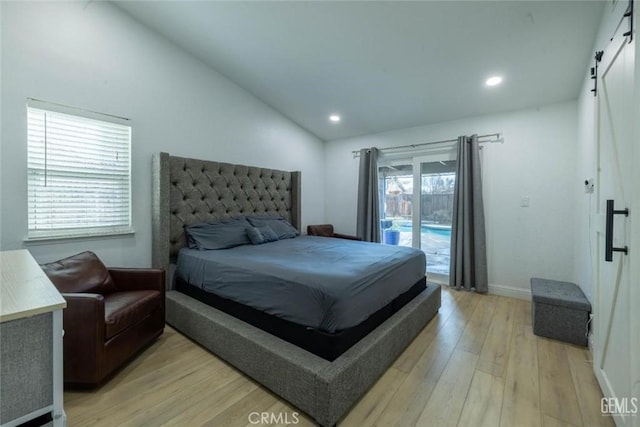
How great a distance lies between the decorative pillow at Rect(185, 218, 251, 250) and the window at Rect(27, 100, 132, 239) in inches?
22.8

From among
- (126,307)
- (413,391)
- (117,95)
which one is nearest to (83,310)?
(126,307)

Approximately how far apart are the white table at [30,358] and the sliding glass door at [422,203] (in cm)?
396

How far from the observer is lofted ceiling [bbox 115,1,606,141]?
6.82 ft

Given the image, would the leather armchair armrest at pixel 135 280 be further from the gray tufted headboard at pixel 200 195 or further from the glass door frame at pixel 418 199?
the glass door frame at pixel 418 199

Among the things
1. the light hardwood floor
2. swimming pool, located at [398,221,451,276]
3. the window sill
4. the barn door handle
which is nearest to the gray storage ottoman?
the light hardwood floor

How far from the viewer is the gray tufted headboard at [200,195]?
2711 millimetres

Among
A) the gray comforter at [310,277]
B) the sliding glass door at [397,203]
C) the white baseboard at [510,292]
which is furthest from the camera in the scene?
the sliding glass door at [397,203]

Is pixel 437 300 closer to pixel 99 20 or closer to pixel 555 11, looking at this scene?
pixel 555 11

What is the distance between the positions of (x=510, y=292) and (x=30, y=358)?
13.8 ft

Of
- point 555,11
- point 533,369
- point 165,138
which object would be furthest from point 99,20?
point 533,369

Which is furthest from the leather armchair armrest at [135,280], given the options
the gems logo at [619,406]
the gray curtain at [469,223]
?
the gray curtain at [469,223]

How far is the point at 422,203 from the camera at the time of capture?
4.07m

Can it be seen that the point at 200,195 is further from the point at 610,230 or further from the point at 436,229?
the point at 610,230

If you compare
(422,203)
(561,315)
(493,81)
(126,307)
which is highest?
(493,81)
